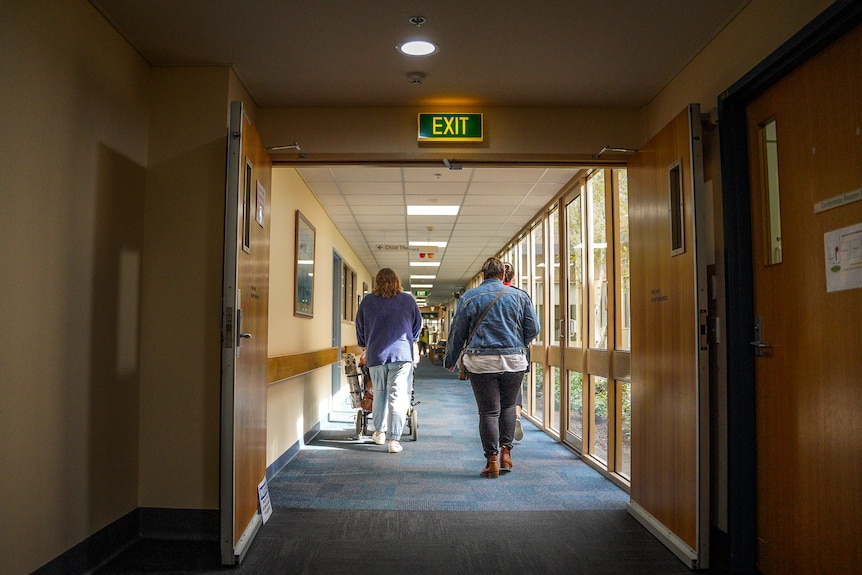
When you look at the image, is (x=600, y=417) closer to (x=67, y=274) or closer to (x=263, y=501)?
(x=263, y=501)

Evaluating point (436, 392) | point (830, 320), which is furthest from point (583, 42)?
point (436, 392)

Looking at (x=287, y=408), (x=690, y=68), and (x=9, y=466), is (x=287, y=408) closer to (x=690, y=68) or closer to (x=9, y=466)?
(x=9, y=466)

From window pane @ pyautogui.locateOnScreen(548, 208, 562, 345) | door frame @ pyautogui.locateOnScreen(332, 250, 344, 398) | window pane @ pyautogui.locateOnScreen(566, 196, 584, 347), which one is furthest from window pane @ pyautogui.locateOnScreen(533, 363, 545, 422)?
door frame @ pyautogui.locateOnScreen(332, 250, 344, 398)

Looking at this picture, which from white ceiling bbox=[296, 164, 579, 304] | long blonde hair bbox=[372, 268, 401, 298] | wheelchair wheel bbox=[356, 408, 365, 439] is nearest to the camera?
long blonde hair bbox=[372, 268, 401, 298]

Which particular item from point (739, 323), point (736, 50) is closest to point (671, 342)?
point (739, 323)

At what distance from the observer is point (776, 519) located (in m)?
2.75

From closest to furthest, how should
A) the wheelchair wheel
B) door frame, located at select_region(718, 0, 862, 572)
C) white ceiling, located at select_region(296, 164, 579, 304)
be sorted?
door frame, located at select_region(718, 0, 862, 572)
white ceiling, located at select_region(296, 164, 579, 304)
the wheelchair wheel

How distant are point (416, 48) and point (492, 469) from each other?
3087 mm

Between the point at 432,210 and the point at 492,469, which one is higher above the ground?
the point at 432,210

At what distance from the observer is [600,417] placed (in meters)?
5.46

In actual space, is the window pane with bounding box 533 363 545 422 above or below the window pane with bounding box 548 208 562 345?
below

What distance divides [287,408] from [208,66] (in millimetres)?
2997

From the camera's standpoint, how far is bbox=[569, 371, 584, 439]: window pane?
19.7 ft

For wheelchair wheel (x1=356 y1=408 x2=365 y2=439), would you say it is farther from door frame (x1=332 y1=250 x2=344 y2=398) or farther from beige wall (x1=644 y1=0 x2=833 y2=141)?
beige wall (x1=644 y1=0 x2=833 y2=141)
